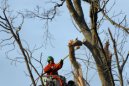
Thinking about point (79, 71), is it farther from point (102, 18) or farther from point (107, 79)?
point (107, 79)

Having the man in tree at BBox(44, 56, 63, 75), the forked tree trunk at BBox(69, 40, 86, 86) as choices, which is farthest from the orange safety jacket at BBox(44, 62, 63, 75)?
the forked tree trunk at BBox(69, 40, 86, 86)

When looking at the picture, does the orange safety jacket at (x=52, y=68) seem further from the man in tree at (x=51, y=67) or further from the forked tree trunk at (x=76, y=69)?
the forked tree trunk at (x=76, y=69)

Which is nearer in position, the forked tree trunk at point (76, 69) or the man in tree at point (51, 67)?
the forked tree trunk at point (76, 69)

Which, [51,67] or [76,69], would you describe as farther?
[51,67]

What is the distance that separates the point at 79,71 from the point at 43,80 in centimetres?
403

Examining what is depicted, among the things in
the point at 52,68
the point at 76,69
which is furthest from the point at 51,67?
the point at 76,69

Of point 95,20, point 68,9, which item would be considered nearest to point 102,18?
point 95,20

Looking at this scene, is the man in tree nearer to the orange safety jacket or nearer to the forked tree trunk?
the orange safety jacket

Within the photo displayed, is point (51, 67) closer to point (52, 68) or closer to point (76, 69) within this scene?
point (52, 68)

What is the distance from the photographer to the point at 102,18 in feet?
35.8

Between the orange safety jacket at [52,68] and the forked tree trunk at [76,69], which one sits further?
the orange safety jacket at [52,68]

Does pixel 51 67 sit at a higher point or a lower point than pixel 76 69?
higher

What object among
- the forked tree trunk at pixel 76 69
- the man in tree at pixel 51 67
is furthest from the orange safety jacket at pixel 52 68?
the forked tree trunk at pixel 76 69

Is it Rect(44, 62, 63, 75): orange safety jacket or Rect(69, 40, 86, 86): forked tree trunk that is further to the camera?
Rect(44, 62, 63, 75): orange safety jacket
